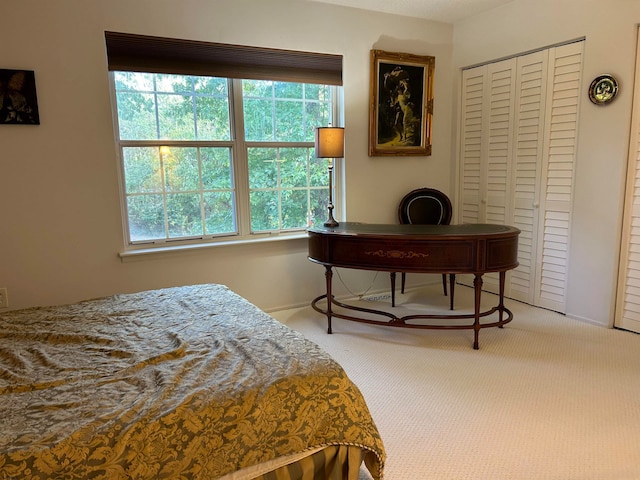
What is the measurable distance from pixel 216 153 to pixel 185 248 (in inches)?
29.9

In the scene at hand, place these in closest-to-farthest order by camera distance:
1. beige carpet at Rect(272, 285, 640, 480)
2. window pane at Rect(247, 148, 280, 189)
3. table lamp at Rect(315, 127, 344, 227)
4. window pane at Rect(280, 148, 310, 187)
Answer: beige carpet at Rect(272, 285, 640, 480) → table lamp at Rect(315, 127, 344, 227) → window pane at Rect(247, 148, 280, 189) → window pane at Rect(280, 148, 310, 187)

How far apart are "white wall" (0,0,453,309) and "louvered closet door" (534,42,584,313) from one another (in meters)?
1.54

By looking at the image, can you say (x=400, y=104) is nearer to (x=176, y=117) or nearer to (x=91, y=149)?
(x=176, y=117)

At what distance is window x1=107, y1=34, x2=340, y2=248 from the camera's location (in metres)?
3.12

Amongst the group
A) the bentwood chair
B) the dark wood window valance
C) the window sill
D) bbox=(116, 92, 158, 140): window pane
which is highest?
the dark wood window valance

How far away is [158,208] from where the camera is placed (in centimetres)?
325

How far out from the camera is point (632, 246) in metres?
3.04

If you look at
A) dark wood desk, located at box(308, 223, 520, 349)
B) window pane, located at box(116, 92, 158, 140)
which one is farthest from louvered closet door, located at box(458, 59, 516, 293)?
window pane, located at box(116, 92, 158, 140)

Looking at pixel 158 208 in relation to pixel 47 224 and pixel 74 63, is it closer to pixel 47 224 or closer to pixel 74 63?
pixel 47 224

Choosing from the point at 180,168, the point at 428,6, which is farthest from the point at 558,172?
the point at 180,168

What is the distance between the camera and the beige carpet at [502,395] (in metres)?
1.82

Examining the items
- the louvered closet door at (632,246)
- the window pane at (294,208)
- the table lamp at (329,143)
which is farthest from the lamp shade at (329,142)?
the louvered closet door at (632,246)

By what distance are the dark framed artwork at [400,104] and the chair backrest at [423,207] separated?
1.32 feet

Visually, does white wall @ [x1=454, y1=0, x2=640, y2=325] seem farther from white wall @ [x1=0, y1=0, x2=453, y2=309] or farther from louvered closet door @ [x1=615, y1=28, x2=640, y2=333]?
white wall @ [x1=0, y1=0, x2=453, y2=309]
